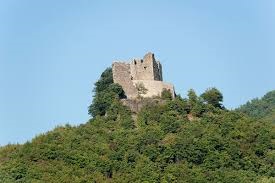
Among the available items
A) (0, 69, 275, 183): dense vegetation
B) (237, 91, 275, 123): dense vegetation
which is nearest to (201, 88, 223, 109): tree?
(0, 69, 275, 183): dense vegetation

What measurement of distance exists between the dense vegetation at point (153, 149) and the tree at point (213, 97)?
93 centimetres

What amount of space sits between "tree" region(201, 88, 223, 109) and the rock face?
2.34 m

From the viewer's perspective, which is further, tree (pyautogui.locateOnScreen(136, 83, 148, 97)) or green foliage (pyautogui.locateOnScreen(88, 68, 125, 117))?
tree (pyautogui.locateOnScreen(136, 83, 148, 97))

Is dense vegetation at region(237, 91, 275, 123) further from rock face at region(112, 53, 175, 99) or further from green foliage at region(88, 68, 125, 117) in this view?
green foliage at region(88, 68, 125, 117)

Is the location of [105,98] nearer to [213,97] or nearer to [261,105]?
[213,97]

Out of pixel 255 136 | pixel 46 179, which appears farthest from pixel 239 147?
pixel 46 179

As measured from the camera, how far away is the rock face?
68.6 metres

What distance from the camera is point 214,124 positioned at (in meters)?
64.4

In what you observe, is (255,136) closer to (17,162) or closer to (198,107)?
(198,107)

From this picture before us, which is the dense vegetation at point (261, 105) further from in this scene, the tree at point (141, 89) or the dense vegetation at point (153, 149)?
the dense vegetation at point (153, 149)

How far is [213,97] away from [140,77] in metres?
5.59

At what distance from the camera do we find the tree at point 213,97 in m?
68.3

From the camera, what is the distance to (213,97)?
68375 millimetres

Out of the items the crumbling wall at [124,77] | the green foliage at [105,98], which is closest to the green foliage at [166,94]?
the crumbling wall at [124,77]
